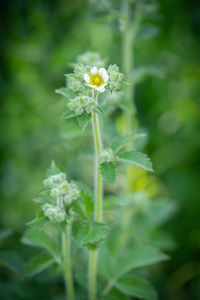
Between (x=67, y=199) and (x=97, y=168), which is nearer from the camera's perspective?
(x=67, y=199)

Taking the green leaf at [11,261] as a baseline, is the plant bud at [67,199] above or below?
above

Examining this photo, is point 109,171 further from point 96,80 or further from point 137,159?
point 96,80

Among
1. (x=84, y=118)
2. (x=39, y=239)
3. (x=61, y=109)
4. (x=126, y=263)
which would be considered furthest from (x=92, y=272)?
(x=61, y=109)

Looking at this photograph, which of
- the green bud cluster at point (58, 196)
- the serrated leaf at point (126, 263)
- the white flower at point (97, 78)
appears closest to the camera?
the white flower at point (97, 78)

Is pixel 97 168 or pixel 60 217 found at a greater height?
pixel 97 168

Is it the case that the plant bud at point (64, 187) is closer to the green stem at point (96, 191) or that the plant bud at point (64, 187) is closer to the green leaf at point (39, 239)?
the green stem at point (96, 191)

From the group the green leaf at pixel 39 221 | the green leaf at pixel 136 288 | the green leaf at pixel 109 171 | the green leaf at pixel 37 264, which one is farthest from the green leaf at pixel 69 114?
the green leaf at pixel 136 288

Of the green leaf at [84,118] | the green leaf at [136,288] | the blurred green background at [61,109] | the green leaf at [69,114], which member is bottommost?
the green leaf at [136,288]
